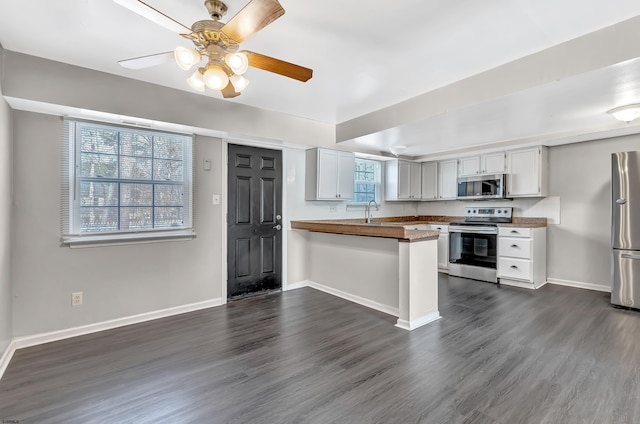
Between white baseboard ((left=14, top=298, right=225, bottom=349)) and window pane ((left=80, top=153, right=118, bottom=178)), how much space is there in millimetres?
1437

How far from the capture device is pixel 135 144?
→ 317cm

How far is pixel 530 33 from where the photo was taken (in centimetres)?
206

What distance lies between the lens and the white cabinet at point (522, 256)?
4.31 metres

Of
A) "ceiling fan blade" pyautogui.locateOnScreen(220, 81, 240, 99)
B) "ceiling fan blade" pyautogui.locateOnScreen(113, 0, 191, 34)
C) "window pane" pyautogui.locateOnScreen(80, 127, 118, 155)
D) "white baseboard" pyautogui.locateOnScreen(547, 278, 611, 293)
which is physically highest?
"ceiling fan blade" pyautogui.locateOnScreen(113, 0, 191, 34)

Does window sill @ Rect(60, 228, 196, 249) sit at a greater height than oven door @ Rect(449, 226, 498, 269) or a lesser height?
greater

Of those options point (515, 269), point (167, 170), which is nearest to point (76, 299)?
point (167, 170)

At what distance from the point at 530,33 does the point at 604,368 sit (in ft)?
7.95

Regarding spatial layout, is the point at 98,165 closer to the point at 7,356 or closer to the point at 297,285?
the point at 7,356

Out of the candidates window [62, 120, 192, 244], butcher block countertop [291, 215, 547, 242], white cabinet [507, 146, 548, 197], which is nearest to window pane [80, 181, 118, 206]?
window [62, 120, 192, 244]

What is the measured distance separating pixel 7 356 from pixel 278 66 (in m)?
2.99

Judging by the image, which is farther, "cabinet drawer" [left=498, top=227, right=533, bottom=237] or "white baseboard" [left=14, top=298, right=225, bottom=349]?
"cabinet drawer" [left=498, top=227, right=533, bottom=237]

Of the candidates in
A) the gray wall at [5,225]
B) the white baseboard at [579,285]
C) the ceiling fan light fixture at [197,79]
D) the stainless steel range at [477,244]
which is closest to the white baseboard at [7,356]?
the gray wall at [5,225]

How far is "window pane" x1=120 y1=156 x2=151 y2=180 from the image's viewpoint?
309 centimetres

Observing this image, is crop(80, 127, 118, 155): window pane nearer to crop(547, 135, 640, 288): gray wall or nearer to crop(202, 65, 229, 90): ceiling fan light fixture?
crop(202, 65, 229, 90): ceiling fan light fixture
